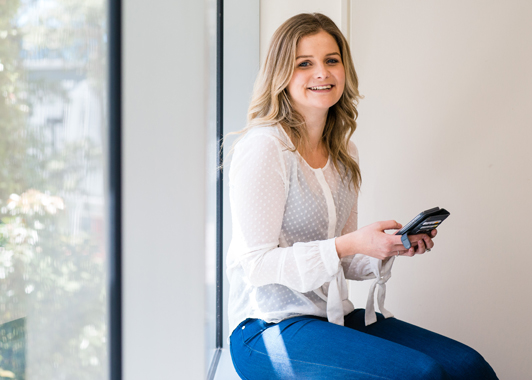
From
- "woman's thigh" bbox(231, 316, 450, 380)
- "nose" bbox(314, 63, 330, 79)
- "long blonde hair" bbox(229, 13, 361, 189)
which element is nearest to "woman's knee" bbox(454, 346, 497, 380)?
"woman's thigh" bbox(231, 316, 450, 380)

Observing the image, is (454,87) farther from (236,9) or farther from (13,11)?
(13,11)

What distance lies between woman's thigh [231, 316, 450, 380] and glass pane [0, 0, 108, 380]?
43 centimetres

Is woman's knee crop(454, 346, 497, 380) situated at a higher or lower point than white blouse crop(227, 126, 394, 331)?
lower

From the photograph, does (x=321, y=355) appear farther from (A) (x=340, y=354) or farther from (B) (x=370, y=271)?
(B) (x=370, y=271)

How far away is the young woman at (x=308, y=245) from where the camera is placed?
2.95 feet

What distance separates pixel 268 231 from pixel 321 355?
0.98 ft

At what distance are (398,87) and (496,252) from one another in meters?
0.76

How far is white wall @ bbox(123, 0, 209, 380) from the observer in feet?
1.94

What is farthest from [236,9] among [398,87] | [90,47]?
[90,47]

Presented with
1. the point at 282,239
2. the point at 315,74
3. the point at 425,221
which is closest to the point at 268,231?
the point at 282,239

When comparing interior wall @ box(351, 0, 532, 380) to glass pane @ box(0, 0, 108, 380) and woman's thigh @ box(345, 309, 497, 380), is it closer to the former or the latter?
woman's thigh @ box(345, 309, 497, 380)

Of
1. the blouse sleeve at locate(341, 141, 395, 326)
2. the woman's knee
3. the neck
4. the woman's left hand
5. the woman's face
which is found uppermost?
the woman's face

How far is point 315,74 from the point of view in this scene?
114cm

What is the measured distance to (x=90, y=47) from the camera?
0.54 m
